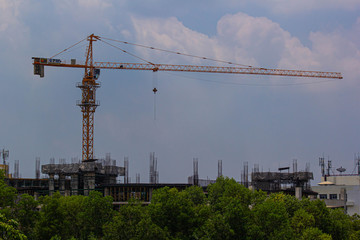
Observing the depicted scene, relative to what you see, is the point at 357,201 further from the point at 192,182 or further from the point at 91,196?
the point at 91,196

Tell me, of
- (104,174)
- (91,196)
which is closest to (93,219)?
(91,196)

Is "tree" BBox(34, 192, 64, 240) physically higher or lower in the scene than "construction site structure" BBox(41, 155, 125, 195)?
lower

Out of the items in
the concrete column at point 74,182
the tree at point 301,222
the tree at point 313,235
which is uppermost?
the concrete column at point 74,182

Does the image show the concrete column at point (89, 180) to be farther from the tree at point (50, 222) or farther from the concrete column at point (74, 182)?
the tree at point (50, 222)

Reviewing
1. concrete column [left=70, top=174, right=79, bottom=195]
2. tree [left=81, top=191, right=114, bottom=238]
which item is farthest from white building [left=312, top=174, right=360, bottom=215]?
tree [left=81, top=191, right=114, bottom=238]

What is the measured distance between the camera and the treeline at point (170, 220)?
5378 cm

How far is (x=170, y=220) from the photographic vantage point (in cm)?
5856

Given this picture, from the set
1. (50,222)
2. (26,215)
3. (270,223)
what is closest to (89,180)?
(26,215)

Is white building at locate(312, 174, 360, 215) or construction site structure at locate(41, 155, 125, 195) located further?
white building at locate(312, 174, 360, 215)

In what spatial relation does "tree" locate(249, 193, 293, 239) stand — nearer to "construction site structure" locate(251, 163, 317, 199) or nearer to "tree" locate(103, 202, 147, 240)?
"tree" locate(103, 202, 147, 240)

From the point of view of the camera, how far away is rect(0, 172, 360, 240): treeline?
53.8 metres

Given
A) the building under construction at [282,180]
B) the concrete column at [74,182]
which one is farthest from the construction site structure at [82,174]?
the building under construction at [282,180]

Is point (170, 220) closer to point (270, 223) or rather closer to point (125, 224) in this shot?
point (125, 224)

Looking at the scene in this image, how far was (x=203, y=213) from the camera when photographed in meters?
60.9
